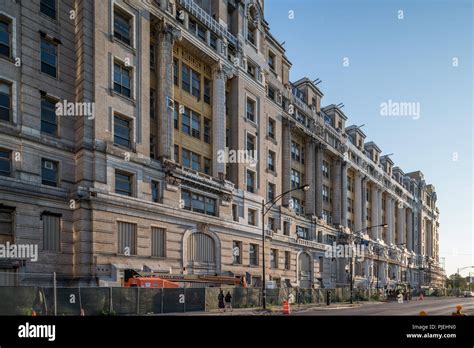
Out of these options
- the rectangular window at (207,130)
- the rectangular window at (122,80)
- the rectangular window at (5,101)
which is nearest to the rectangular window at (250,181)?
the rectangular window at (207,130)

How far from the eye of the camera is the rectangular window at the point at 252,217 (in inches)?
1805

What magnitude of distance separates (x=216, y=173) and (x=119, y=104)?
46.1ft

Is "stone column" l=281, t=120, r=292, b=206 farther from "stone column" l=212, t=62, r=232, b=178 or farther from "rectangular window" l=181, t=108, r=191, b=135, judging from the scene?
"rectangular window" l=181, t=108, r=191, b=135

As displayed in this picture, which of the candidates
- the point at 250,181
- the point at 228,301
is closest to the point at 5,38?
the point at 228,301

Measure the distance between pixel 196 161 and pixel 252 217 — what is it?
1101 centimetres

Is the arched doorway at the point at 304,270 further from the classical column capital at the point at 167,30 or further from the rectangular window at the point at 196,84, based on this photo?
the classical column capital at the point at 167,30

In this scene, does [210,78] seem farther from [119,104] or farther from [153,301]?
[153,301]

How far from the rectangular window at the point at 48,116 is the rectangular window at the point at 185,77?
14.7 meters

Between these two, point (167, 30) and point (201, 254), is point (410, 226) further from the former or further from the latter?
point (167, 30)

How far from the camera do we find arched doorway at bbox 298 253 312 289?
5572 cm

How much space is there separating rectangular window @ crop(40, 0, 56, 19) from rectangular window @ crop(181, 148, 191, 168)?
16.5 meters

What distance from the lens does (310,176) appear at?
60594 millimetres

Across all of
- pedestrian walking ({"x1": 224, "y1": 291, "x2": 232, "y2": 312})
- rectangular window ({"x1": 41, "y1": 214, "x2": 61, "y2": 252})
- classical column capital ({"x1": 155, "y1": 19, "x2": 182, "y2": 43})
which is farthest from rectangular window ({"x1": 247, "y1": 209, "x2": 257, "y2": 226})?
rectangular window ({"x1": 41, "y1": 214, "x2": 61, "y2": 252})
